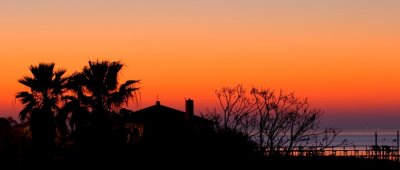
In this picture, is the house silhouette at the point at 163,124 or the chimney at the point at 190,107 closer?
the house silhouette at the point at 163,124

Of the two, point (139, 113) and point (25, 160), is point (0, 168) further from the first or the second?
point (139, 113)

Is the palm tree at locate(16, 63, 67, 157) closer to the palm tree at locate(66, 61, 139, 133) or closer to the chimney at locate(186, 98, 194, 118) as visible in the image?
the palm tree at locate(66, 61, 139, 133)

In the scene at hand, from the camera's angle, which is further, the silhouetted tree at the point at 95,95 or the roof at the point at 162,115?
the roof at the point at 162,115

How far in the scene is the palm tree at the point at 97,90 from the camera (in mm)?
49156

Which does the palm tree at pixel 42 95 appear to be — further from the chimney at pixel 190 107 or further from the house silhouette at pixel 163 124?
the chimney at pixel 190 107

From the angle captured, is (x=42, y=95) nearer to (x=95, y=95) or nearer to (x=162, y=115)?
(x=95, y=95)

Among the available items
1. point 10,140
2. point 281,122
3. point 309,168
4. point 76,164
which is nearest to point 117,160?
point 76,164

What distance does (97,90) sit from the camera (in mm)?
49844

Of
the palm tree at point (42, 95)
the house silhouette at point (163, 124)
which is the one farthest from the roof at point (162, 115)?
the palm tree at point (42, 95)

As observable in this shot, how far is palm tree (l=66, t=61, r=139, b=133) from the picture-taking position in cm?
4916

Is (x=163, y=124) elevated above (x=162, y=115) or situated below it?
below

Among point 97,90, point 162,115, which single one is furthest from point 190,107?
point 97,90

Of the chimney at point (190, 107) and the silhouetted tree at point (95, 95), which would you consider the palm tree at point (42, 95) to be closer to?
the silhouetted tree at point (95, 95)

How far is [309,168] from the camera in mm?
56188
